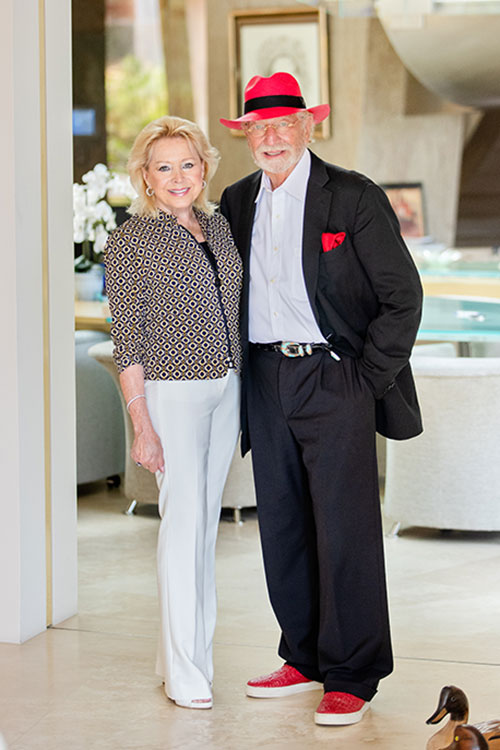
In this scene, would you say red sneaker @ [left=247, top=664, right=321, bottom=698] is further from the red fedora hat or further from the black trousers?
the red fedora hat

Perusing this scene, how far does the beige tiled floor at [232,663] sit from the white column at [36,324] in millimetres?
233

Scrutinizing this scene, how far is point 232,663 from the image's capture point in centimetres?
341

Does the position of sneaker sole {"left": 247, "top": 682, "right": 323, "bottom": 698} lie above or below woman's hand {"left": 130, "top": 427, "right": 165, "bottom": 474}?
below

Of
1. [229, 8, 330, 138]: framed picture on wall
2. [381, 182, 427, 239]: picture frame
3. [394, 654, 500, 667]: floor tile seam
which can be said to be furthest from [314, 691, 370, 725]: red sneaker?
[229, 8, 330, 138]: framed picture on wall

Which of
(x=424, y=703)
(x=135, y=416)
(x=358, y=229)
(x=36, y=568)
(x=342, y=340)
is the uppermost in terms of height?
(x=358, y=229)

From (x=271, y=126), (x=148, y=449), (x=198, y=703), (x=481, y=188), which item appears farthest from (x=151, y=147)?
(x=481, y=188)

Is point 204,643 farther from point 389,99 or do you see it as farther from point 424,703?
point 389,99

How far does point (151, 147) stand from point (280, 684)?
1.57 meters

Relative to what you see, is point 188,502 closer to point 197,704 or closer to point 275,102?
point 197,704

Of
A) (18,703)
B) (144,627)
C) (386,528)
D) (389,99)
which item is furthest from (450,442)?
(389,99)

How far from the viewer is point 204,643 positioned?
312cm

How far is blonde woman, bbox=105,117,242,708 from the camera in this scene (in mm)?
2945

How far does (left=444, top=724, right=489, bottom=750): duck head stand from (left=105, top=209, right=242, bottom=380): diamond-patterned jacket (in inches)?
48.7

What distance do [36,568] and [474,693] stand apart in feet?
4.84
